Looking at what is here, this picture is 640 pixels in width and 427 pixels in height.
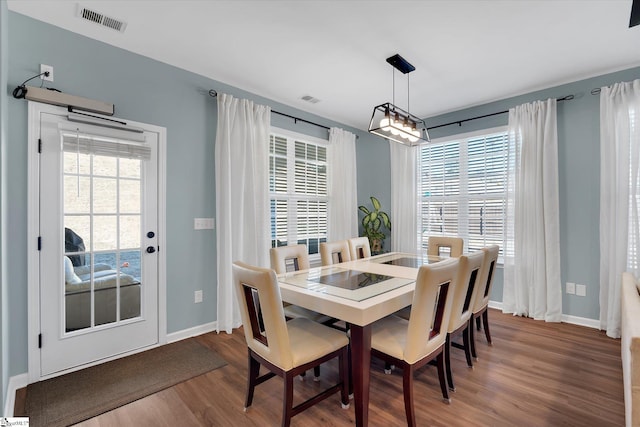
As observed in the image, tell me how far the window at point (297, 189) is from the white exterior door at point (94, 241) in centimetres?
149

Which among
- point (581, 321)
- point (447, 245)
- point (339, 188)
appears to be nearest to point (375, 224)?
point (339, 188)

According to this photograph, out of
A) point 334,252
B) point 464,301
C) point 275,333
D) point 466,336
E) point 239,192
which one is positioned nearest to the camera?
point 275,333

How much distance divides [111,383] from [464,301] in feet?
8.81

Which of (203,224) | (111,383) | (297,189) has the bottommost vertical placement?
(111,383)

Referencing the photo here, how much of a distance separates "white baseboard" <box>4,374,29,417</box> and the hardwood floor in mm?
45

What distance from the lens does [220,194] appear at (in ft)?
10.8

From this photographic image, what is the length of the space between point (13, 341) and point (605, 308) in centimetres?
530

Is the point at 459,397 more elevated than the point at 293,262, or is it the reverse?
the point at 293,262

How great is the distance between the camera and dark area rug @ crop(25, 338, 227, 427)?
1.95m

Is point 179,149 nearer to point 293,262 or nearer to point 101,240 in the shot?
point 101,240

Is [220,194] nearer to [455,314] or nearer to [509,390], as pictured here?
[455,314]

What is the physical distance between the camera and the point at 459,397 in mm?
2086

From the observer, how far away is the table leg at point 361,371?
1.69 meters

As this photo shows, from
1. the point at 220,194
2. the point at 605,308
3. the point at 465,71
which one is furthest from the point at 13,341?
the point at 605,308
